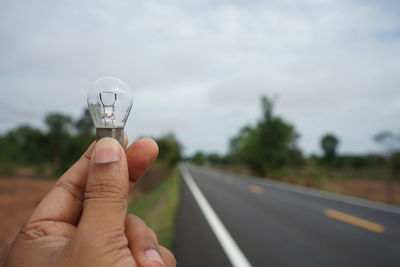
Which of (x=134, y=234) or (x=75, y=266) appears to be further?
(x=134, y=234)

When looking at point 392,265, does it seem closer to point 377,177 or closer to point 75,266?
point 75,266

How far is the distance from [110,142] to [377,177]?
120 feet

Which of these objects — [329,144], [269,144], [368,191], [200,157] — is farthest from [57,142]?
[200,157]

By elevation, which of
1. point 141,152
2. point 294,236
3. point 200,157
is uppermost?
point 141,152

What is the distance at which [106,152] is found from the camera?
42.4 inches

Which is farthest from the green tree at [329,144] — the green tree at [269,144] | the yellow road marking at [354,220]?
the yellow road marking at [354,220]

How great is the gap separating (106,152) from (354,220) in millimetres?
8043

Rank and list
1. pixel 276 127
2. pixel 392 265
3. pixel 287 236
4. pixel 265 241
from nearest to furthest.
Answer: pixel 392 265 → pixel 265 241 → pixel 287 236 → pixel 276 127

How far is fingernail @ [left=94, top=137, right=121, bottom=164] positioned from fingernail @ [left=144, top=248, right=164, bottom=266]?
412 millimetres

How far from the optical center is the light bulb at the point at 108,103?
45.8 inches

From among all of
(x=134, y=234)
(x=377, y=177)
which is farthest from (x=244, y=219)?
(x=377, y=177)

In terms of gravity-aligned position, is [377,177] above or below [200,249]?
below

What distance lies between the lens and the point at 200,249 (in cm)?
463

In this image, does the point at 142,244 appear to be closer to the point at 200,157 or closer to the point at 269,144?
the point at 269,144
